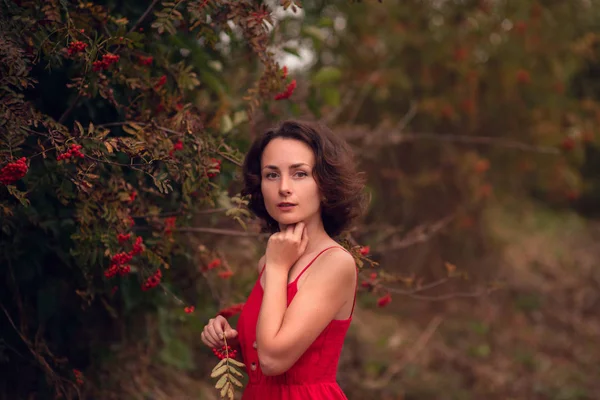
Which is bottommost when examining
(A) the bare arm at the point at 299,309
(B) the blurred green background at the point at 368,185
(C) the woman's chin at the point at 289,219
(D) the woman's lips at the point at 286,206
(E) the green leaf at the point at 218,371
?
(B) the blurred green background at the point at 368,185

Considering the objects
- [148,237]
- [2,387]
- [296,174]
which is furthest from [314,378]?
[2,387]

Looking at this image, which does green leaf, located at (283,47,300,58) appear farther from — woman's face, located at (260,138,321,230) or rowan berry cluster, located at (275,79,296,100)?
woman's face, located at (260,138,321,230)

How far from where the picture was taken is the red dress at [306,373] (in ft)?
6.89

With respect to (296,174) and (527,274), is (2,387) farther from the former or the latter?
(527,274)

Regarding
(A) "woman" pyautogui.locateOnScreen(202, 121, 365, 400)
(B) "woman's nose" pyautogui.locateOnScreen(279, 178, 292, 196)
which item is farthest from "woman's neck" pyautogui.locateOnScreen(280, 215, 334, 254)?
(B) "woman's nose" pyautogui.locateOnScreen(279, 178, 292, 196)

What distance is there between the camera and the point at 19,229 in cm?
264

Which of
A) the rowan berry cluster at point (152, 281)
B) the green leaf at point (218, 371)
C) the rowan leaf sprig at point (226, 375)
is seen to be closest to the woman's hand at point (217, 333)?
the rowan leaf sprig at point (226, 375)

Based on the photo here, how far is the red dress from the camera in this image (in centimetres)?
210

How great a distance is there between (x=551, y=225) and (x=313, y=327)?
30.5 feet

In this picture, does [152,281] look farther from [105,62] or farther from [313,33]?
[313,33]

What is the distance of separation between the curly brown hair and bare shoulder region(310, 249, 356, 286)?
0.66ft

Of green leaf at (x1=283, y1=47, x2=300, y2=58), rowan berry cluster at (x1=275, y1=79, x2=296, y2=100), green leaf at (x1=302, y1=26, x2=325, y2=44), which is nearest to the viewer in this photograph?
rowan berry cluster at (x1=275, y1=79, x2=296, y2=100)

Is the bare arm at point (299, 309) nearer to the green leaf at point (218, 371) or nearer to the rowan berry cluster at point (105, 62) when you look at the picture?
the green leaf at point (218, 371)

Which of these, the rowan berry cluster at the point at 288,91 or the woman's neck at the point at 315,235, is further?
the rowan berry cluster at the point at 288,91
